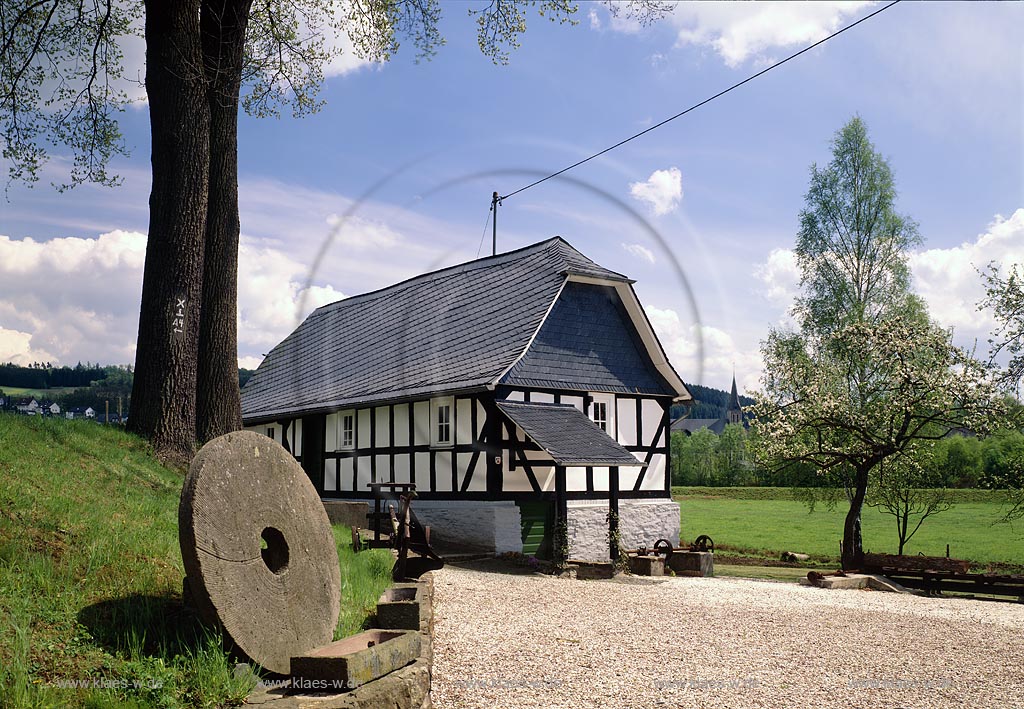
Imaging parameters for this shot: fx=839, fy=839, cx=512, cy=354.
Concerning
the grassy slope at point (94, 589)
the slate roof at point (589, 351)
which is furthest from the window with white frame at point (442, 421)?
the grassy slope at point (94, 589)

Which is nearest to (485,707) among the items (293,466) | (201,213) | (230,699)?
(230,699)

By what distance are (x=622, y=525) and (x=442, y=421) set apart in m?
4.43

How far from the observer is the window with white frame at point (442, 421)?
17.2 meters

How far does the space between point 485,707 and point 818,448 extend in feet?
46.8

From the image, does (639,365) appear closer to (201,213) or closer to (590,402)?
(590,402)

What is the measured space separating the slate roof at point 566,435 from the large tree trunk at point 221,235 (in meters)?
5.56

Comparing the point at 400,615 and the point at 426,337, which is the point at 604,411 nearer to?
the point at 426,337

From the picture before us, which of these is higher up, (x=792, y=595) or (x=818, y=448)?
(x=818, y=448)

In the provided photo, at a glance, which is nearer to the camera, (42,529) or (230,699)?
(230,699)

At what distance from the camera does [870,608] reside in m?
11.8

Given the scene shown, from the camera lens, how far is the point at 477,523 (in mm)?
16266

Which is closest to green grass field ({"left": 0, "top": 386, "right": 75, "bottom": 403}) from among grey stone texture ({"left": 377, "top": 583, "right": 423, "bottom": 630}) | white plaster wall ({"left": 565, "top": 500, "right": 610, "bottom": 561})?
white plaster wall ({"left": 565, "top": 500, "right": 610, "bottom": 561})

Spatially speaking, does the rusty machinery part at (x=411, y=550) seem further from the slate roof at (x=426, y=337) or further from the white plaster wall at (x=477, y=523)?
the slate roof at (x=426, y=337)

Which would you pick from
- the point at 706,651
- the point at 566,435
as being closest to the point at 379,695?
the point at 706,651
